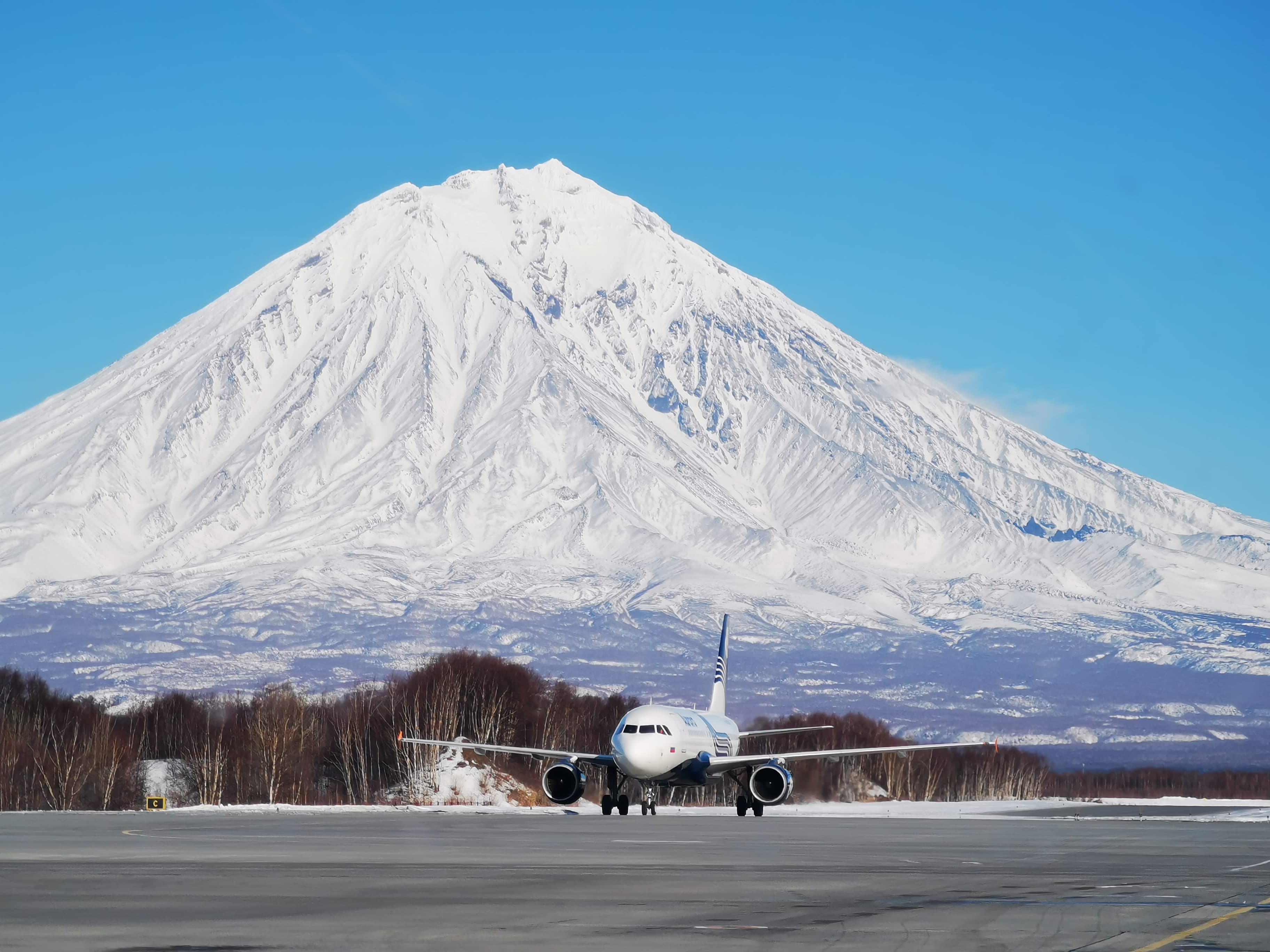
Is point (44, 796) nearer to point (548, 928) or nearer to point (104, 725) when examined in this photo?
point (104, 725)

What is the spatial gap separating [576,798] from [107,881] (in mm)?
28562

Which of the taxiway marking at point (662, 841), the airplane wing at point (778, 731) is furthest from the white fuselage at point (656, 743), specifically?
the taxiway marking at point (662, 841)

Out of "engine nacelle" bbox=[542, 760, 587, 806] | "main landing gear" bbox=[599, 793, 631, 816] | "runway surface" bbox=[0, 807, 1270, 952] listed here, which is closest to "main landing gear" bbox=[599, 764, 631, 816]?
"main landing gear" bbox=[599, 793, 631, 816]

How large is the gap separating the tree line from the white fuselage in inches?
363

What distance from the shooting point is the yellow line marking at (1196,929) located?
16.0m

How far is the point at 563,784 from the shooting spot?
51.0m

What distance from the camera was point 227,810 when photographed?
5366 cm

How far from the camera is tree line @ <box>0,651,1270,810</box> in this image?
72812 millimetres

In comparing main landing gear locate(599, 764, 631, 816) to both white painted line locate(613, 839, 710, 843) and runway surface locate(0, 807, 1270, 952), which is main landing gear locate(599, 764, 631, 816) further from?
white painted line locate(613, 839, 710, 843)

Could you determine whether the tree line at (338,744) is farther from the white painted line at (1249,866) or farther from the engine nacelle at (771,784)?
the white painted line at (1249,866)

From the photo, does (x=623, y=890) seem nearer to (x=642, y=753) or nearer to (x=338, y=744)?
(x=642, y=753)

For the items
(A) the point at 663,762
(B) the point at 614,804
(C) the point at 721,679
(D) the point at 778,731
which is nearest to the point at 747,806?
(D) the point at 778,731

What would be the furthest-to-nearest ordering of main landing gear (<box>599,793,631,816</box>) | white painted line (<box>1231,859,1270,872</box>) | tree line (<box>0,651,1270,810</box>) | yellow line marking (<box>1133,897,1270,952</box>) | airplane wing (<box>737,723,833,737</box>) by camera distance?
tree line (<box>0,651,1270,810</box>) < main landing gear (<box>599,793,631,816</box>) < airplane wing (<box>737,723,833,737</box>) < white painted line (<box>1231,859,1270,872</box>) < yellow line marking (<box>1133,897,1270,952</box>)

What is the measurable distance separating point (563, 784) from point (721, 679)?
19.0 meters
